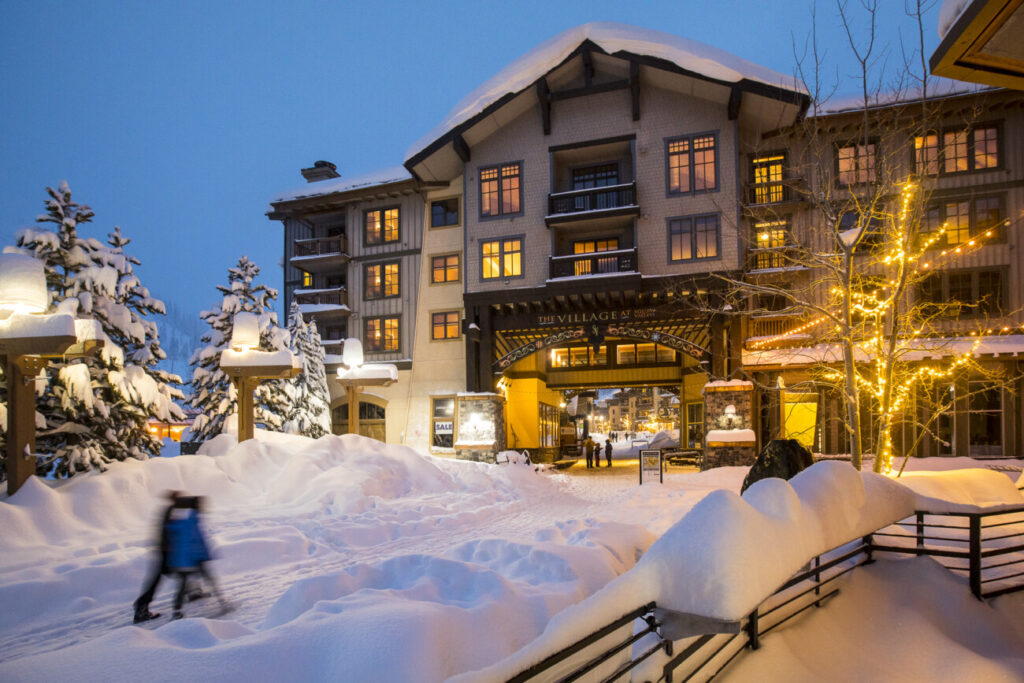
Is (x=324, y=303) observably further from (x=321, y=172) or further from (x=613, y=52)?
(x=613, y=52)

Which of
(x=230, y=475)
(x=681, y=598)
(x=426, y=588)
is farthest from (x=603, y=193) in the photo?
(x=681, y=598)

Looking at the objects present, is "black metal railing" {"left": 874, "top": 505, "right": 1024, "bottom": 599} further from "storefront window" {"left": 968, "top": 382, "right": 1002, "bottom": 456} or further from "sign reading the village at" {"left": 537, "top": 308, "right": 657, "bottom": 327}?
"storefront window" {"left": 968, "top": 382, "right": 1002, "bottom": 456}

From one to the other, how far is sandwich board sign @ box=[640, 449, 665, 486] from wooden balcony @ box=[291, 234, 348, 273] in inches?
711

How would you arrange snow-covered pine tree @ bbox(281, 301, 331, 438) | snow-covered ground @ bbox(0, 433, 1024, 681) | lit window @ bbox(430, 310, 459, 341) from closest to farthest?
1. snow-covered ground @ bbox(0, 433, 1024, 681)
2. snow-covered pine tree @ bbox(281, 301, 331, 438)
3. lit window @ bbox(430, 310, 459, 341)

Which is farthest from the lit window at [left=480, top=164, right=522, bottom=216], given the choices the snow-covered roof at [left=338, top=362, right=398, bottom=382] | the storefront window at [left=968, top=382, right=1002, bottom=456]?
the storefront window at [left=968, top=382, right=1002, bottom=456]

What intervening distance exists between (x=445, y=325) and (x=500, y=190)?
264 inches

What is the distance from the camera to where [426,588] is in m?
5.88

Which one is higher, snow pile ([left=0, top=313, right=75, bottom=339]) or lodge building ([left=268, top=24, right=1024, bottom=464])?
lodge building ([left=268, top=24, right=1024, bottom=464])

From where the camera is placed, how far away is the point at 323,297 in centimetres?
3009

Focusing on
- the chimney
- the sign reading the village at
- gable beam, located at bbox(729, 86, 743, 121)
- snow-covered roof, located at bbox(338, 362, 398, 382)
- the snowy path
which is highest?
the chimney

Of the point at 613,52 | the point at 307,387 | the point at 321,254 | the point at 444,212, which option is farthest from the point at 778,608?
the point at 321,254

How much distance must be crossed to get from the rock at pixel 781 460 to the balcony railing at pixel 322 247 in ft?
82.8

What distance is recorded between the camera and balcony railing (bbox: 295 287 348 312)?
96.7 feet

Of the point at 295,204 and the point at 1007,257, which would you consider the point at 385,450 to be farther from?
the point at 1007,257
